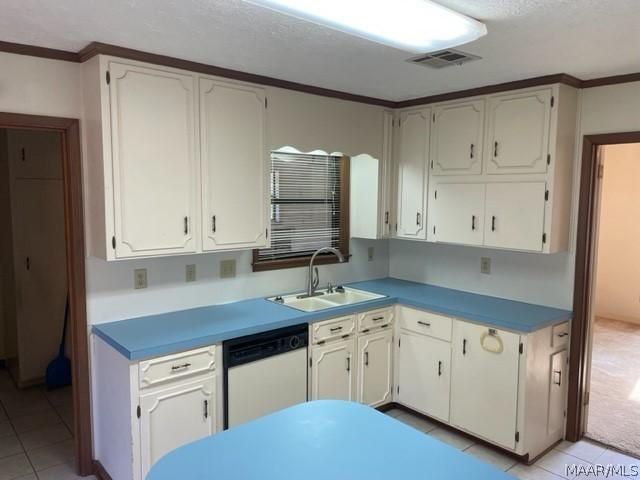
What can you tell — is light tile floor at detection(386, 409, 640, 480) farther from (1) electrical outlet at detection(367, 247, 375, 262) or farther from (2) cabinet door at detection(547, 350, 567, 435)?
(1) electrical outlet at detection(367, 247, 375, 262)

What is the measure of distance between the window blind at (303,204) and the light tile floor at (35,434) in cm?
176

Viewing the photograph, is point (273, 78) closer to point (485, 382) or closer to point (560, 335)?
point (485, 382)

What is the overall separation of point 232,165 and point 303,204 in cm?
95

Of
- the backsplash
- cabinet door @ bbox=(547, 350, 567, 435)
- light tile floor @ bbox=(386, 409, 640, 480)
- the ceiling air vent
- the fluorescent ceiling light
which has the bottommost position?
light tile floor @ bbox=(386, 409, 640, 480)

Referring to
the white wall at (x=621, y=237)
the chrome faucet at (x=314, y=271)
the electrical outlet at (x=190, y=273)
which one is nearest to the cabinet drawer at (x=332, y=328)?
the chrome faucet at (x=314, y=271)

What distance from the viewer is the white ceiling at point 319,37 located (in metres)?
1.90

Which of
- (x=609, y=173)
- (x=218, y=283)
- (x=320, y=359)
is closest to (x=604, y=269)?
(x=609, y=173)

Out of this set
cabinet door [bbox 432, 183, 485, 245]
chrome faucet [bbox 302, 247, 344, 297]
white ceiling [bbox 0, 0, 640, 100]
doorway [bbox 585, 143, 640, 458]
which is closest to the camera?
white ceiling [bbox 0, 0, 640, 100]

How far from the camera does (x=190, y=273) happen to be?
3.07 metres

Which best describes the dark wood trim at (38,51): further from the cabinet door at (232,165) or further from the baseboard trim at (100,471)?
the baseboard trim at (100,471)

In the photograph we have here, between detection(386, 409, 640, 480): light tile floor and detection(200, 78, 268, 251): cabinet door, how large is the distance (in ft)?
6.22

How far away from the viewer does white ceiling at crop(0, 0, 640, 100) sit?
1.90 m

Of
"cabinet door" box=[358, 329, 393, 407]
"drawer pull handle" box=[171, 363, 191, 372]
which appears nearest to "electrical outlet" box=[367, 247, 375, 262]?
"cabinet door" box=[358, 329, 393, 407]

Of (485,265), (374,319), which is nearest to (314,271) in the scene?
(374,319)
